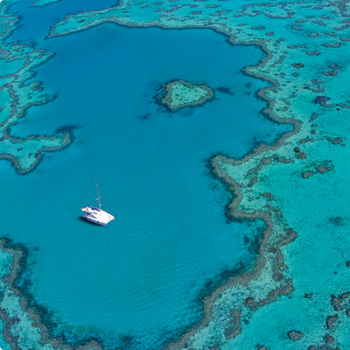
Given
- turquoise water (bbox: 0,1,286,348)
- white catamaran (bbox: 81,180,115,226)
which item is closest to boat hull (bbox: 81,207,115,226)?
white catamaran (bbox: 81,180,115,226)

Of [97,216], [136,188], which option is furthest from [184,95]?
[97,216]

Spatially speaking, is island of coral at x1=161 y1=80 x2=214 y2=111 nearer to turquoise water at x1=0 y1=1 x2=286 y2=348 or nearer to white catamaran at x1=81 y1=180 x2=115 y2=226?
turquoise water at x1=0 y1=1 x2=286 y2=348

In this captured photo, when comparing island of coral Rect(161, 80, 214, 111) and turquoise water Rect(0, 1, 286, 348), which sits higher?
island of coral Rect(161, 80, 214, 111)

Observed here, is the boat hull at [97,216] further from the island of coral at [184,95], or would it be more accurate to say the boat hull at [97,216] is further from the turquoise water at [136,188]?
the island of coral at [184,95]

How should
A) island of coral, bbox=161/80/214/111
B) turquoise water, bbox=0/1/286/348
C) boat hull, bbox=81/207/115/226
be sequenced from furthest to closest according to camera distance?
island of coral, bbox=161/80/214/111 → boat hull, bbox=81/207/115/226 → turquoise water, bbox=0/1/286/348

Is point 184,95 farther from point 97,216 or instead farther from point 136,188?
point 97,216

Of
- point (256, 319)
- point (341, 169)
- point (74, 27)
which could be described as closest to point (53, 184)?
point (256, 319)

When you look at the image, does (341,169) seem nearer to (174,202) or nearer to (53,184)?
(174,202)

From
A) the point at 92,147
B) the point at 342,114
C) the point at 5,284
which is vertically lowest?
the point at 5,284

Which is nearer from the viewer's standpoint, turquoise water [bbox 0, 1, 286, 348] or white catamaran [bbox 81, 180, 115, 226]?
turquoise water [bbox 0, 1, 286, 348]
